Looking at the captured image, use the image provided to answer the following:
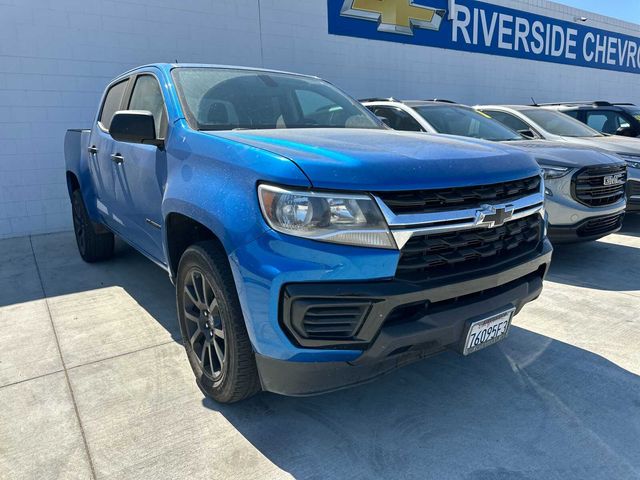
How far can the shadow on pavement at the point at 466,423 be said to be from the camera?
2070 mm

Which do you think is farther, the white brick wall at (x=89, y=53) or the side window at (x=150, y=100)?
the white brick wall at (x=89, y=53)

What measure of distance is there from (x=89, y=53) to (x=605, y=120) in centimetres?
879

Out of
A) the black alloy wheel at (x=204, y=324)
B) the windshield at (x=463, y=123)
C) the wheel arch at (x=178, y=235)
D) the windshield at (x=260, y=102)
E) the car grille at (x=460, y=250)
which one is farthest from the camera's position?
the windshield at (x=463, y=123)

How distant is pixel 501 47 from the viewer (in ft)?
42.8

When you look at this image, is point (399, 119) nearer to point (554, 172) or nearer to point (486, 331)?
point (554, 172)

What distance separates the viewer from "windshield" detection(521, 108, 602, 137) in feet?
21.9

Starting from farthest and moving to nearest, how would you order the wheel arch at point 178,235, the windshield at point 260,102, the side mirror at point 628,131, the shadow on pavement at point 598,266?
1. the side mirror at point 628,131
2. the shadow on pavement at point 598,266
3. the windshield at point 260,102
4. the wheel arch at point 178,235

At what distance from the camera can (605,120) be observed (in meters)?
8.67

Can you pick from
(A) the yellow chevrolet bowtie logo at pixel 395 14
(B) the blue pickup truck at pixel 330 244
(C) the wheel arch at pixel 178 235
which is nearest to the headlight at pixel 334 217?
(B) the blue pickup truck at pixel 330 244

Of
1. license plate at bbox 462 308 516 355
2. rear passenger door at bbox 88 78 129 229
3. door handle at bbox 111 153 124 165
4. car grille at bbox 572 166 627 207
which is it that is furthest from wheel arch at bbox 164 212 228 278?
car grille at bbox 572 166 627 207

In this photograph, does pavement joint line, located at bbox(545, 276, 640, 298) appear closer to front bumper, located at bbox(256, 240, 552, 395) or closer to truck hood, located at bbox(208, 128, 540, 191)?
truck hood, located at bbox(208, 128, 540, 191)

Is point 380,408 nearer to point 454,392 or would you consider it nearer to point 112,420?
point 454,392

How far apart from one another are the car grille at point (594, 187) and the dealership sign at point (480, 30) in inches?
253

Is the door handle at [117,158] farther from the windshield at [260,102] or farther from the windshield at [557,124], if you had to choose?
the windshield at [557,124]
